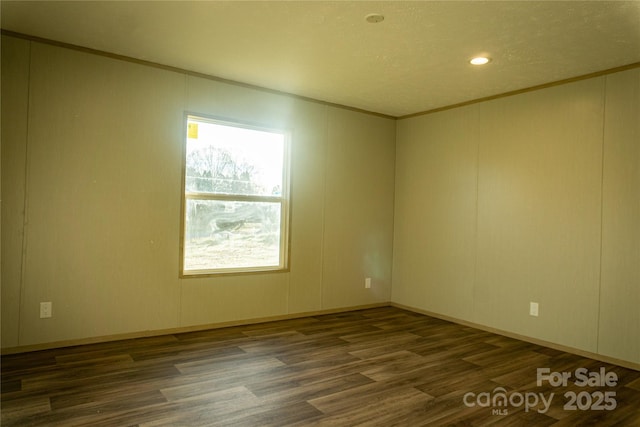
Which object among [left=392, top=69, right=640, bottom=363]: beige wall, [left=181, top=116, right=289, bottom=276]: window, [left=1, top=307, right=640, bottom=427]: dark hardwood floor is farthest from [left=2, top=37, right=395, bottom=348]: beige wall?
[left=392, top=69, right=640, bottom=363]: beige wall

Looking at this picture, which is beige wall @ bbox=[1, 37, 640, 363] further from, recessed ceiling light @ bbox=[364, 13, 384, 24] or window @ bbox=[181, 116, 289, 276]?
recessed ceiling light @ bbox=[364, 13, 384, 24]

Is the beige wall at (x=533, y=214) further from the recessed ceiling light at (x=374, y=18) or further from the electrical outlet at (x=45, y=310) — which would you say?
the electrical outlet at (x=45, y=310)

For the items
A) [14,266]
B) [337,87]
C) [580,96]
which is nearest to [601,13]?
[580,96]

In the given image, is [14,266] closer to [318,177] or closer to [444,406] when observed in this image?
[318,177]

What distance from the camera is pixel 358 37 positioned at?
10.2 feet

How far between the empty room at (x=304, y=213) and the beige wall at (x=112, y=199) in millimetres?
17

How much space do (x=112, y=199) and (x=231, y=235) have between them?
3.79 feet

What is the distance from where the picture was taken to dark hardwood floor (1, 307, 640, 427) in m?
2.45

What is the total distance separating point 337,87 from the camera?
4367 millimetres

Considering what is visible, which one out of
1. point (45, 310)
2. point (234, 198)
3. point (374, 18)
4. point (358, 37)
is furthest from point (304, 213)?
point (45, 310)

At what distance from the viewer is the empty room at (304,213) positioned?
2742 mm

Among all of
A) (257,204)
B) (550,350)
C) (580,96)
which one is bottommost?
(550,350)

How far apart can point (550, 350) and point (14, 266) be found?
14.7ft

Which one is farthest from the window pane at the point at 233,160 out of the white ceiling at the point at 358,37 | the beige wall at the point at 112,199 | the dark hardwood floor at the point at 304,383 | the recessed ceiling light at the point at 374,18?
the recessed ceiling light at the point at 374,18
